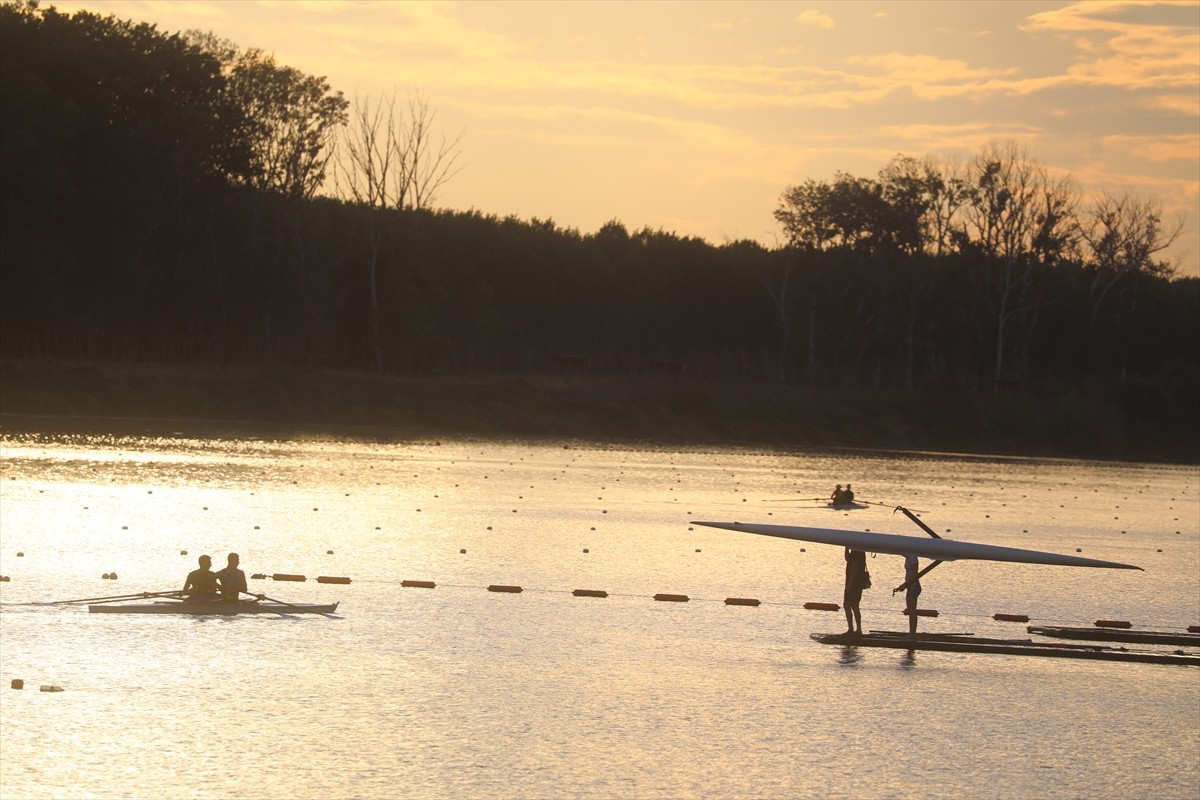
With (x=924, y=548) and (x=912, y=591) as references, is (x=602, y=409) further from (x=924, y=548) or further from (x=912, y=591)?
(x=912, y=591)

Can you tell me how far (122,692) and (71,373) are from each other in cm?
5625

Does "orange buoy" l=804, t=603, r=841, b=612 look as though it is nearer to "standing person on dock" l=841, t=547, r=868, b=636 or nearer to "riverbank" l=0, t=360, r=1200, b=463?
"standing person on dock" l=841, t=547, r=868, b=636

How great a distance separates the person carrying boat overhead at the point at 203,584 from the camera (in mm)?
25312

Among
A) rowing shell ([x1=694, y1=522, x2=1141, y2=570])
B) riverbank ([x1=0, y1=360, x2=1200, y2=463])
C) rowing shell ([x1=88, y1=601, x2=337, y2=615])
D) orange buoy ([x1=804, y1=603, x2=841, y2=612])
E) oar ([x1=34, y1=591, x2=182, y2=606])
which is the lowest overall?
orange buoy ([x1=804, y1=603, x2=841, y2=612])

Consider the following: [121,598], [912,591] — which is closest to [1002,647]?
[912,591]

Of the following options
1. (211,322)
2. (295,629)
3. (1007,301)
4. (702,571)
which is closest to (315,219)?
(211,322)

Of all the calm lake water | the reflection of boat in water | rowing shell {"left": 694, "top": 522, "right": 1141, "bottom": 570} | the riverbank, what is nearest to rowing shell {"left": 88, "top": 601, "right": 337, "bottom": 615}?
the calm lake water

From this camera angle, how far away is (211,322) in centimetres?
8256

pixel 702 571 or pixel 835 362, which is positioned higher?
pixel 835 362

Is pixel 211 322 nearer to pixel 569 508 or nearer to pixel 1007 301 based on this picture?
pixel 569 508

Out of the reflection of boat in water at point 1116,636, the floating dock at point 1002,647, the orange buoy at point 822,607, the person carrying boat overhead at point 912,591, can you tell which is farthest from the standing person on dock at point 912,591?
the orange buoy at point 822,607

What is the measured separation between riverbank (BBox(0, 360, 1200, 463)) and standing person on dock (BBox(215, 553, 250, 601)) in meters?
49.0

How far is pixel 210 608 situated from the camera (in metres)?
25.3

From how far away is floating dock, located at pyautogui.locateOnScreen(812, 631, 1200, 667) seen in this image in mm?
25625
